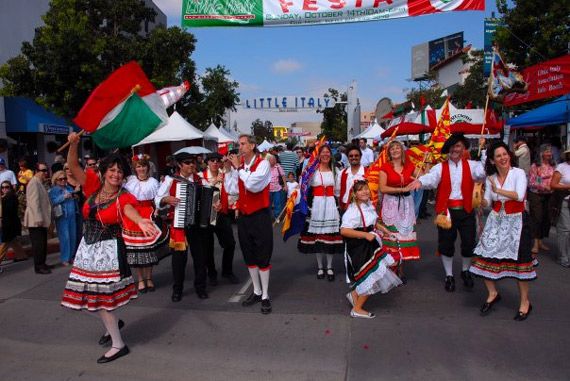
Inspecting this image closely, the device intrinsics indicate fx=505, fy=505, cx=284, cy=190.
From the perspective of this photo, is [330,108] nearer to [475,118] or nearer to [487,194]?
[475,118]

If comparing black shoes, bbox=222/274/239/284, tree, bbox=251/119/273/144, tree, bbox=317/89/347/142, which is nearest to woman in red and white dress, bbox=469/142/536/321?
black shoes, bbox=222/274/239/284

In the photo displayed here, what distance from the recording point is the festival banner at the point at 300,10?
20.9 ft

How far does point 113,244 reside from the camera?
415 cm

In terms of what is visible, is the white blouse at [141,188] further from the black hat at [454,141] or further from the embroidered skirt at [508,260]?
the embroidered skirt at [508,260]

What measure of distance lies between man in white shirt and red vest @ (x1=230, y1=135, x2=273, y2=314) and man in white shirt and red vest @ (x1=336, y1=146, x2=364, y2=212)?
4.85 feet

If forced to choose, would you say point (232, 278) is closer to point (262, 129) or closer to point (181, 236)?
point (181, 236)

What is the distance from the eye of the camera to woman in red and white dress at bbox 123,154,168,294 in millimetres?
6137

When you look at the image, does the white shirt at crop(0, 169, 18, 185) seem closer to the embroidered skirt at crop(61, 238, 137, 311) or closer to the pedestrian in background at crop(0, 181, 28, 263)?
the pedestrian in background at crop(0, 181, 28, 263)

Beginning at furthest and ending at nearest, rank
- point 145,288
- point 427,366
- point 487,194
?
point 145,288 < point 487,194 < point 427,366

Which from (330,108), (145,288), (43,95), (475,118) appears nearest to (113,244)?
(145,288)

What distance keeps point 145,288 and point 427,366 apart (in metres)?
3.73

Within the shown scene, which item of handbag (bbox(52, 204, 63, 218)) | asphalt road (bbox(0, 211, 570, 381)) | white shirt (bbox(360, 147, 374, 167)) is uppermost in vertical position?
white shirt (bbox(360, 147, 374, 167))

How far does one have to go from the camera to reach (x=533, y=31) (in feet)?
48.0

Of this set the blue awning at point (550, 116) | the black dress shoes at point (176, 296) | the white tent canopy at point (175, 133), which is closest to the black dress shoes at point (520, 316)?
the black dress shoes at point (176, 296)
